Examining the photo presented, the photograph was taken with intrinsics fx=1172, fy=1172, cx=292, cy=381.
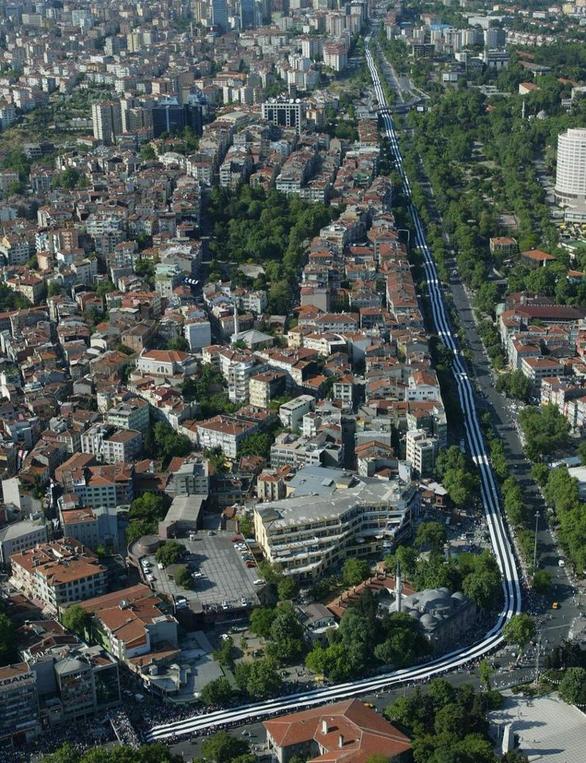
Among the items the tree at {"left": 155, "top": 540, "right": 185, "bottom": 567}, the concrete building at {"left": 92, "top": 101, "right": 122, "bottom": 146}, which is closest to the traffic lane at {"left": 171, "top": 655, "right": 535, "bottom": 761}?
the tree at {"left": 155, "top": 540, "right": 185, "bottom": 567}

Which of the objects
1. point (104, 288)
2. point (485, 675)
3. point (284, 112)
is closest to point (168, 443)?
point (485, 675)

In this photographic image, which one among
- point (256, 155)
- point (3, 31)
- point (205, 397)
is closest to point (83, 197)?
point (256, 155)

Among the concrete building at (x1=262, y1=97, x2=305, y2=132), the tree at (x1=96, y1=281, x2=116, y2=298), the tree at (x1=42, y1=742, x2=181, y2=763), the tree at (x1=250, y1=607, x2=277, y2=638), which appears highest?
Result: the concrete building at (x1=262, y1=97, x2=305, y2=132)

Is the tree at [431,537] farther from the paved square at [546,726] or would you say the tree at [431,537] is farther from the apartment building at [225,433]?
the apartment building at [225,433]

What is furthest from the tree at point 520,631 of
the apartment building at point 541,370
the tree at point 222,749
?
the apartment building at point 541,370

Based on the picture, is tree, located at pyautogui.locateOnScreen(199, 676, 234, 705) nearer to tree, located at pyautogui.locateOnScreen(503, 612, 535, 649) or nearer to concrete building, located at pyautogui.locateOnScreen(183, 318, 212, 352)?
tree, located at pyautogui.locateOnScreen(503, 612, 535, 649)

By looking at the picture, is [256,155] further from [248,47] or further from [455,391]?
[248,47]
